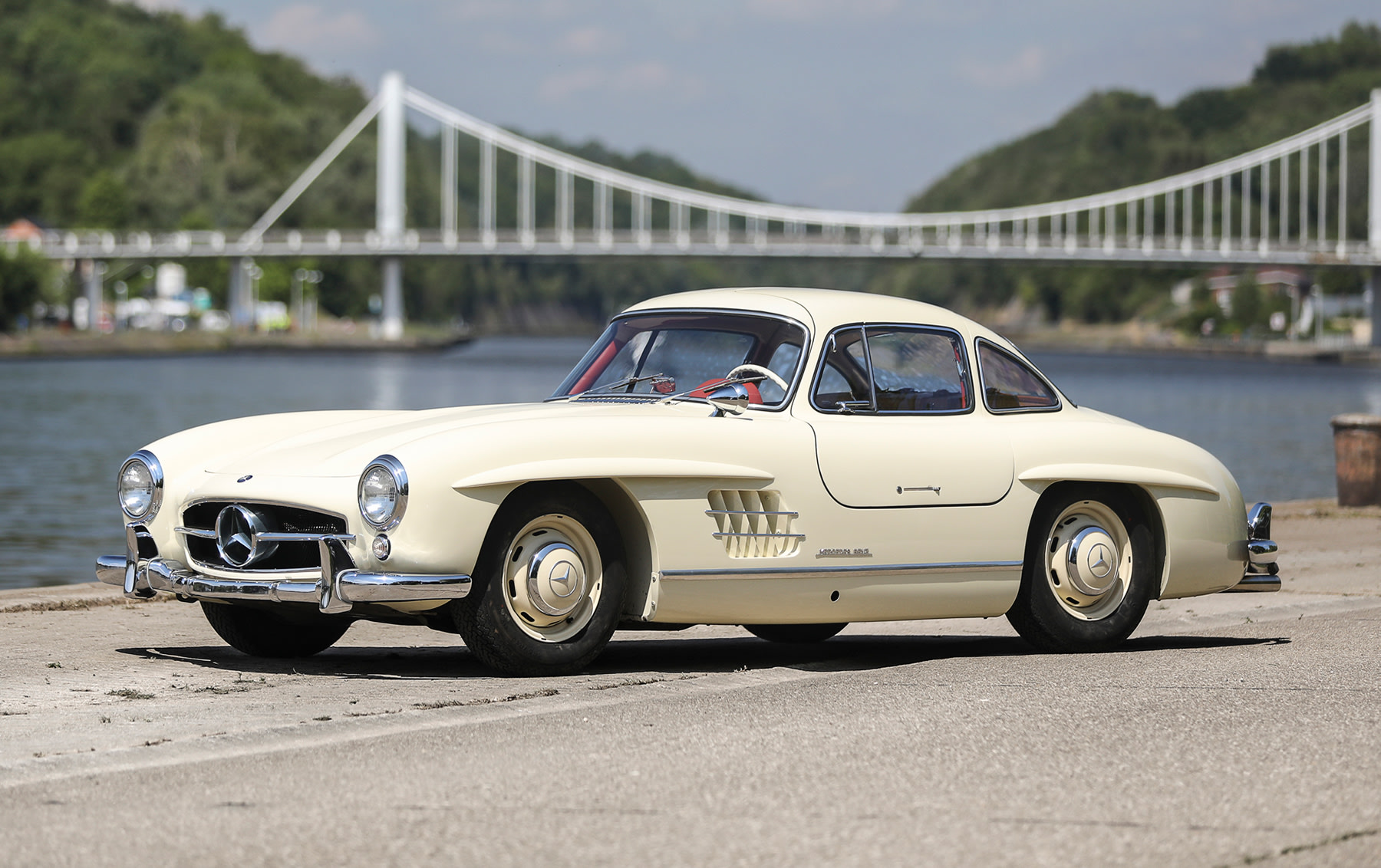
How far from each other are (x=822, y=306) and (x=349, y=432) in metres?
1.79

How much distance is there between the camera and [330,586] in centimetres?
605

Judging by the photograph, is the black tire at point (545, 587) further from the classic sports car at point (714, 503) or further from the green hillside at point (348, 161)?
the green hillside at point (348, 161)

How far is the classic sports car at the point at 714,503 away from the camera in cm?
618

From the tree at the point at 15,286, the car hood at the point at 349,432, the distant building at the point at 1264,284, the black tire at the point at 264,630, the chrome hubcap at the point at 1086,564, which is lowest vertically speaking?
the black tire at the point at 264,630

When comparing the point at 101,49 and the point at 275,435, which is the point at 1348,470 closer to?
the point at 275,435

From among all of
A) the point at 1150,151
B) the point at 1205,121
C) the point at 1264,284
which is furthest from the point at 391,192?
the point at 1205,121

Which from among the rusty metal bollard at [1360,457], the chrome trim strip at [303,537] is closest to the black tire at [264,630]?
the chrome trim strip at [303,537]

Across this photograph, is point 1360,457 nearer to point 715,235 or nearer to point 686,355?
point 686,355

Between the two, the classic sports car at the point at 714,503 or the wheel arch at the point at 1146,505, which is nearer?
the classic sports car at the point at 714,503

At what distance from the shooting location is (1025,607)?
24.1 ft

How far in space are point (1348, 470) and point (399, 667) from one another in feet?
37.4

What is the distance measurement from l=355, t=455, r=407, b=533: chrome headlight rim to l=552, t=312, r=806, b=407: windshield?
1325 mm

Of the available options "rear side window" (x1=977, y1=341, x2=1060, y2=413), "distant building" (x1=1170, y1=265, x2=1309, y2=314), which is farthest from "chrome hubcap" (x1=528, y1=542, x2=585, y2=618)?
"distant building" (x1=1170, y1=265, x2=1309, y2=314)

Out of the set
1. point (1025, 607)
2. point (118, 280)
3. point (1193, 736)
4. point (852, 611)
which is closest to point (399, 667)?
point (852, 611)
